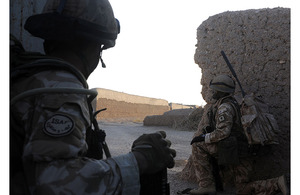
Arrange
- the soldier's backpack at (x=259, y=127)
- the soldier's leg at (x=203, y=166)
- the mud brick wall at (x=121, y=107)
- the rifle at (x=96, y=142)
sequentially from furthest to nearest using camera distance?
the mud brick wall at (x=121, y=107) < the soldier's leg at (x=203, y=166) < the soldier's backpack at (x=259, y=127) < the rifle at (x=96, y=142)

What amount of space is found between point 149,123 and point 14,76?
12781 millimetres

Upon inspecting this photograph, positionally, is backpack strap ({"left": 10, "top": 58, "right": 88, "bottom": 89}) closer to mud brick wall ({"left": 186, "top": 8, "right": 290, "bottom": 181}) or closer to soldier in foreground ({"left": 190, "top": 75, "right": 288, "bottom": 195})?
soldier in foreground ({"left": 190, "top": 75, "right": 288, "bottom": 195})

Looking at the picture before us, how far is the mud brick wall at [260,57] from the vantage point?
140 inches

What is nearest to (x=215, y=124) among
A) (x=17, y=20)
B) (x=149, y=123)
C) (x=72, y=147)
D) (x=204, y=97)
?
(x=204, y=97)

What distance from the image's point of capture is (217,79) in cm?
360

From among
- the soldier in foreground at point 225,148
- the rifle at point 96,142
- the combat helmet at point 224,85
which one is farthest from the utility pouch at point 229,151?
the rifle at point 96,142

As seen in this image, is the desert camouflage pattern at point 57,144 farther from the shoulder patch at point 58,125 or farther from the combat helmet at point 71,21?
the combat helmet at point 71,21

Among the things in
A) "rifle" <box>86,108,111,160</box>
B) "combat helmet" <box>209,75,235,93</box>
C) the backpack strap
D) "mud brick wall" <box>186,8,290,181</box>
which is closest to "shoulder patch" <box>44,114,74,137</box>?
the backpack strap

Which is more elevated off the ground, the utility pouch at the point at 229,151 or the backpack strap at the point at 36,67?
the backpack strap at the point at 36,67

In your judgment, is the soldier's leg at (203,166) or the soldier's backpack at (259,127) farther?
the soldier's leg at (203,166)

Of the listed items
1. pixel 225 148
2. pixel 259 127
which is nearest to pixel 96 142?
pixel 225 148

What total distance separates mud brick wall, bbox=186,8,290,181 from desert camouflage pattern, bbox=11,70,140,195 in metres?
2.93

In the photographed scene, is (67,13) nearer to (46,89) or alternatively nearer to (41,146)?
(46,89)

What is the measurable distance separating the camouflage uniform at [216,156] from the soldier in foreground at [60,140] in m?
2.20
